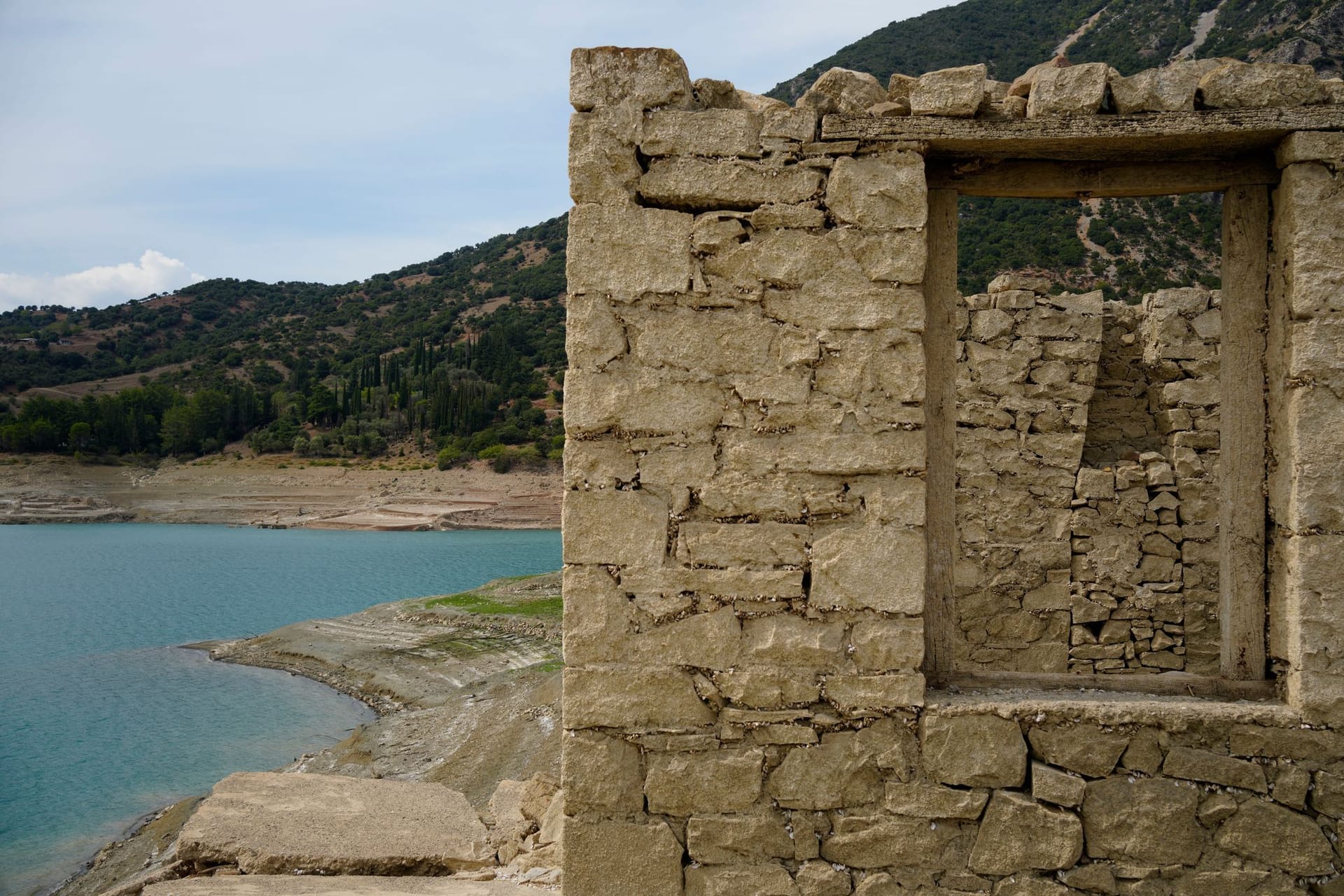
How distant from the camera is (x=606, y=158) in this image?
10.1 feet

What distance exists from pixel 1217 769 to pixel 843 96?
2.65m

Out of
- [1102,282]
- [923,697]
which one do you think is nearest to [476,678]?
[923,697]

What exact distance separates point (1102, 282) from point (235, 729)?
15808 millimetres

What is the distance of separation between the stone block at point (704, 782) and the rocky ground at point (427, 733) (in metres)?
1.29

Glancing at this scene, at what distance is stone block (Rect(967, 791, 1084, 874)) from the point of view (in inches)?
118

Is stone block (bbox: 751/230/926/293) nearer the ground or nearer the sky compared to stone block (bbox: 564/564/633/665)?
nearer the sky

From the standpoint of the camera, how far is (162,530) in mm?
35344

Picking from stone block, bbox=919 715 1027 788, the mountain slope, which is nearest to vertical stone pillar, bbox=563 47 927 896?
stone block, bbox=919 715 1027 788

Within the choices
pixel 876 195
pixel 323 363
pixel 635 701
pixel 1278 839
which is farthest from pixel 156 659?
pixel 323 363

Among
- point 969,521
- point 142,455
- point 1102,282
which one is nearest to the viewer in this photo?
point 969,521

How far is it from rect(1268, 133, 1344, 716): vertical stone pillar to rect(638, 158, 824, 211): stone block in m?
1.70

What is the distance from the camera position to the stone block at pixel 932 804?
3.02 metres

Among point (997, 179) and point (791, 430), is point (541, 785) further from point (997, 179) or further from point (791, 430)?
point (997, 179)

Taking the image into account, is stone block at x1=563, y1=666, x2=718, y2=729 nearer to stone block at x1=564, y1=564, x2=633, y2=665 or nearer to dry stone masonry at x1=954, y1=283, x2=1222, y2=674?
stone block at x1=564, y1=564, x2=633, y2=665
